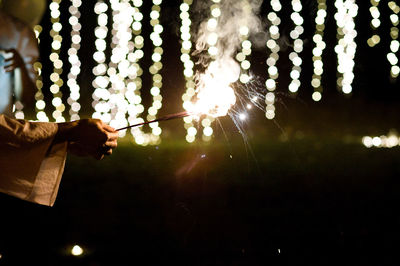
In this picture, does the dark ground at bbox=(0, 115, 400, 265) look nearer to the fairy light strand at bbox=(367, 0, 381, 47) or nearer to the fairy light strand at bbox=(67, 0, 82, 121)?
the fairy light strand at bbox=(67, 0, 82, 121)

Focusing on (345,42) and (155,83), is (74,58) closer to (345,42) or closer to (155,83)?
(155,83)

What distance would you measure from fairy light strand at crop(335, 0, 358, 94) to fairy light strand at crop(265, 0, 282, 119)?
2.46 feet

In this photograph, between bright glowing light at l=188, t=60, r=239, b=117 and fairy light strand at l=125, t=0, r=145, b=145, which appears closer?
bright glowing light at l=188, t=60, r=239, b=117

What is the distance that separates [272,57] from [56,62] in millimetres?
2322

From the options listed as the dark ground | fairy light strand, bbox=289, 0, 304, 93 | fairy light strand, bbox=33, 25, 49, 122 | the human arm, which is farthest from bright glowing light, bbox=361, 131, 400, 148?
the human arm

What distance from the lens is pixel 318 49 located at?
4250mm

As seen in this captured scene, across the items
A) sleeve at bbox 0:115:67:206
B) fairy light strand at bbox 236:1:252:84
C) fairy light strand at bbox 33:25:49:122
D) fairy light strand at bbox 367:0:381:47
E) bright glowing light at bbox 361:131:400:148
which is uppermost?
fairy light strand at bbox 367:0:381:47

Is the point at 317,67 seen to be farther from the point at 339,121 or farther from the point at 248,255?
the point at 248,255

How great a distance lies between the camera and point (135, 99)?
3.88 m

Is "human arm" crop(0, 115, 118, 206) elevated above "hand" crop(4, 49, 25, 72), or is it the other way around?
"hand" crop(4, 49, 25, 72)

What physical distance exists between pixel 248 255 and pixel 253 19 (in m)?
2.36

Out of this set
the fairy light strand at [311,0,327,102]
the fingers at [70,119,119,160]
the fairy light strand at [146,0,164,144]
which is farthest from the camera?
the fairy light strand at [311,0,327,102]

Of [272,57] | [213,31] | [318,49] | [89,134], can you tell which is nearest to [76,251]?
[89,134]

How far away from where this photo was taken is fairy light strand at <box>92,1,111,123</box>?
3539 millimetres
